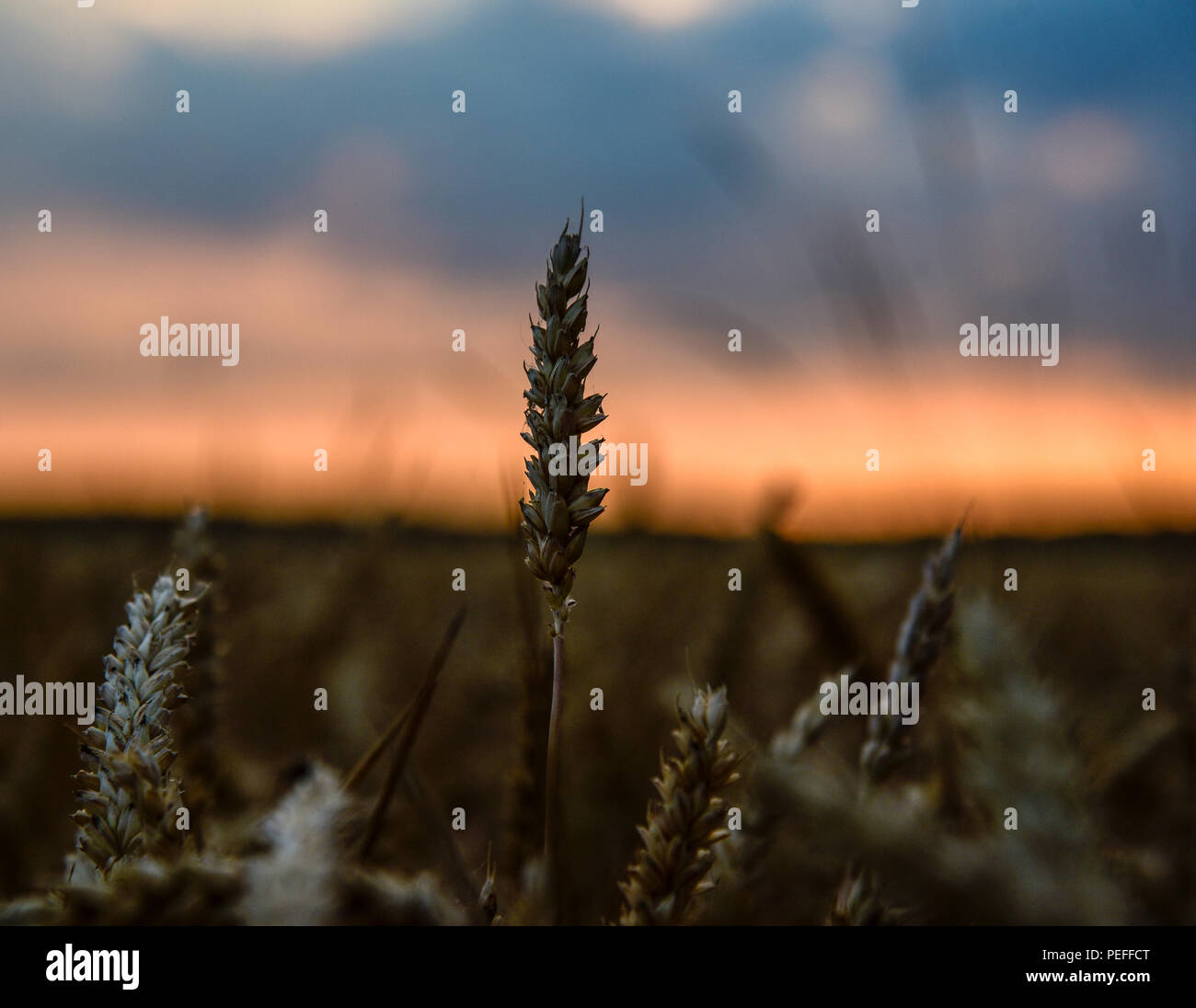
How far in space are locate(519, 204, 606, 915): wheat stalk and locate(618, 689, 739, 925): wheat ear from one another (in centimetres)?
16

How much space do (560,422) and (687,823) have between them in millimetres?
399

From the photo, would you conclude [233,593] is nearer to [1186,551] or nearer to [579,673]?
[579,673]

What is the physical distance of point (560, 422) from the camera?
0.78m

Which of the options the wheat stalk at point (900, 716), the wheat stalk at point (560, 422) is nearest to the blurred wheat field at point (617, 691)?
the wheat stalk at point (900, 716)

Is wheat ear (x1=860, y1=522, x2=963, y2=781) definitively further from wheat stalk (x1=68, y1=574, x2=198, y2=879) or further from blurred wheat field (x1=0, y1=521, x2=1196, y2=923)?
wheat stalk (x1=68, y1=574, x2=198, y2=879)

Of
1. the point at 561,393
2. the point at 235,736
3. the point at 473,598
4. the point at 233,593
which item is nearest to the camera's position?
the point at 561,393

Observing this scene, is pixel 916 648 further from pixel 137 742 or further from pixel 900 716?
pixel 137 742

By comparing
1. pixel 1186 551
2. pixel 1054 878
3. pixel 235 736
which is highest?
pixel 1186 551

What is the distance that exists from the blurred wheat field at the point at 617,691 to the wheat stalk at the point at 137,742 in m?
0.07

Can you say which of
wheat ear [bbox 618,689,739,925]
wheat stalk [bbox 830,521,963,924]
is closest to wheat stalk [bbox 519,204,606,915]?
wheat ear [bbox 618,689,739,925]
